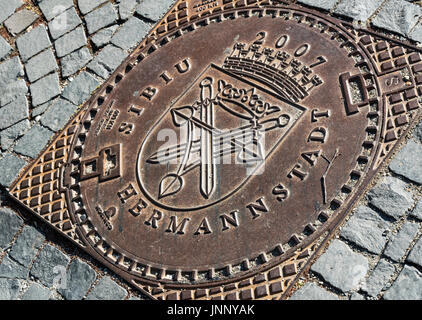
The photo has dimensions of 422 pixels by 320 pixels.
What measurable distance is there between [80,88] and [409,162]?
243 centimetres

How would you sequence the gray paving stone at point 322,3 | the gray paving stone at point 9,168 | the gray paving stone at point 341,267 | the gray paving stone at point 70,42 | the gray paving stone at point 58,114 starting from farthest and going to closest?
the gray paving stone at point 70,42
the gray paving stone at point 58,114
the gray paving stone at point 9,168
the gray paving stone at point 322,3
the gray paving stone at point 341,267

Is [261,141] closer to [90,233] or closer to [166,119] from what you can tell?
[166,119]

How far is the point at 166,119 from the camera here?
11.9 feet

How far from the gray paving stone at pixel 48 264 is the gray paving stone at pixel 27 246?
6cm

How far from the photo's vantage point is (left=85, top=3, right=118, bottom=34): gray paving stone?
14.6ft

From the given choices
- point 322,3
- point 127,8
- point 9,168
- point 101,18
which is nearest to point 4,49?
point 101,18

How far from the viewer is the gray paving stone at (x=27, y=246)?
139 inches

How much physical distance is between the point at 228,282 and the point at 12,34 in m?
3.03

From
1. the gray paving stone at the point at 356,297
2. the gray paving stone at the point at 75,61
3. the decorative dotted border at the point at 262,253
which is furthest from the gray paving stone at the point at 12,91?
the gray paving stone at the point at 356,297

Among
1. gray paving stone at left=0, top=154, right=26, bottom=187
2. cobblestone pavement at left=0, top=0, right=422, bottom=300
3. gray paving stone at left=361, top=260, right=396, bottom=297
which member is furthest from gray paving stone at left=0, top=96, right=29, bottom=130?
gray paving stone at left=361, top=260, right=396, bottom=297

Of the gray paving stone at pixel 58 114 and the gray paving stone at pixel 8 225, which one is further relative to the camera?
the gray paving stone at pixel 58 114

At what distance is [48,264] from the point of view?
11.4ft

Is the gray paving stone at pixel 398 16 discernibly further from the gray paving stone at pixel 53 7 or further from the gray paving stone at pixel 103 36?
the gray paving stone at pixel 53 7

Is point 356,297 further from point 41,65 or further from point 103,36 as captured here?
point 41,65
